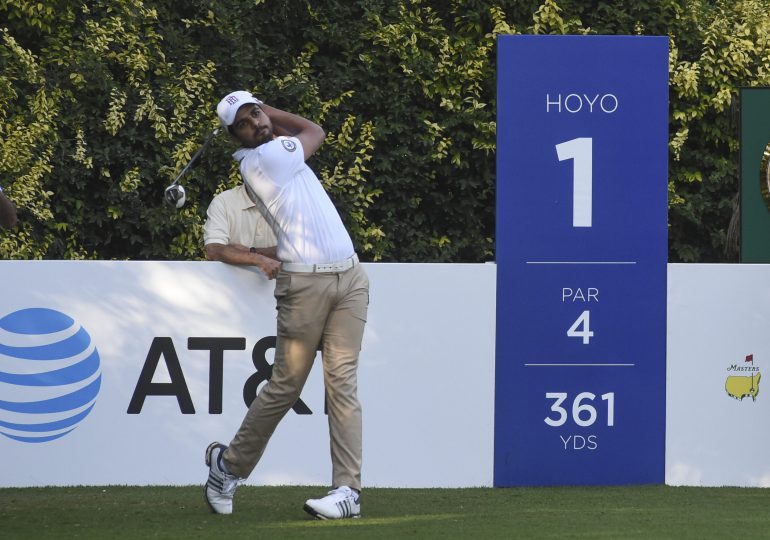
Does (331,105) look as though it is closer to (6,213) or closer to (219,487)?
(6,213)

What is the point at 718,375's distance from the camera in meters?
6.54

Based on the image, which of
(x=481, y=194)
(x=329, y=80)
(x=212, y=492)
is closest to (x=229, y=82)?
(x=329, y=80)

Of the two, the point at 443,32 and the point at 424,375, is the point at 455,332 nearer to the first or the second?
the point at 424,375

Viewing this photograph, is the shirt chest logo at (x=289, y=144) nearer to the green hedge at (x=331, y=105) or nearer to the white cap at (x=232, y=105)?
the white cap at (x=232, y=105)

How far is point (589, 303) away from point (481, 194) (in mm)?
5504

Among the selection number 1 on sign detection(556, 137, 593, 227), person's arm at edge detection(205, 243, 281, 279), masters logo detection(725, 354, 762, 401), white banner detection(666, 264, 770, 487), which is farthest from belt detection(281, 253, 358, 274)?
masters logo detection(725, 354, 762, 401)

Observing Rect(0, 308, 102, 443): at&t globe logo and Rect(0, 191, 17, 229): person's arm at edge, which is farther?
Rect(0, 308, 102, 443): at&t globe logo

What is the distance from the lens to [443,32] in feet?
38.4

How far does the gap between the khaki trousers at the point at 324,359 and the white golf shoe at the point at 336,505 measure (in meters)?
0.05

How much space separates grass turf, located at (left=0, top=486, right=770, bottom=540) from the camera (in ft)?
15.4

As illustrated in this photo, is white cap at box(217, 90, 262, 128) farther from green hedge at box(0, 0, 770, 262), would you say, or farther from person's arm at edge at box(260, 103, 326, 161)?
green hedge at box(0, 0, 770, 262)

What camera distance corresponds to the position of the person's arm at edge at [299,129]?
17.7 ft

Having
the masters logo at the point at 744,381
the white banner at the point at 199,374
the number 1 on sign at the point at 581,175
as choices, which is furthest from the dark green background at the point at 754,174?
the white banner at the point at 199,374

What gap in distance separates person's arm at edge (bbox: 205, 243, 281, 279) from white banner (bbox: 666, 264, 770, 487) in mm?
2017
